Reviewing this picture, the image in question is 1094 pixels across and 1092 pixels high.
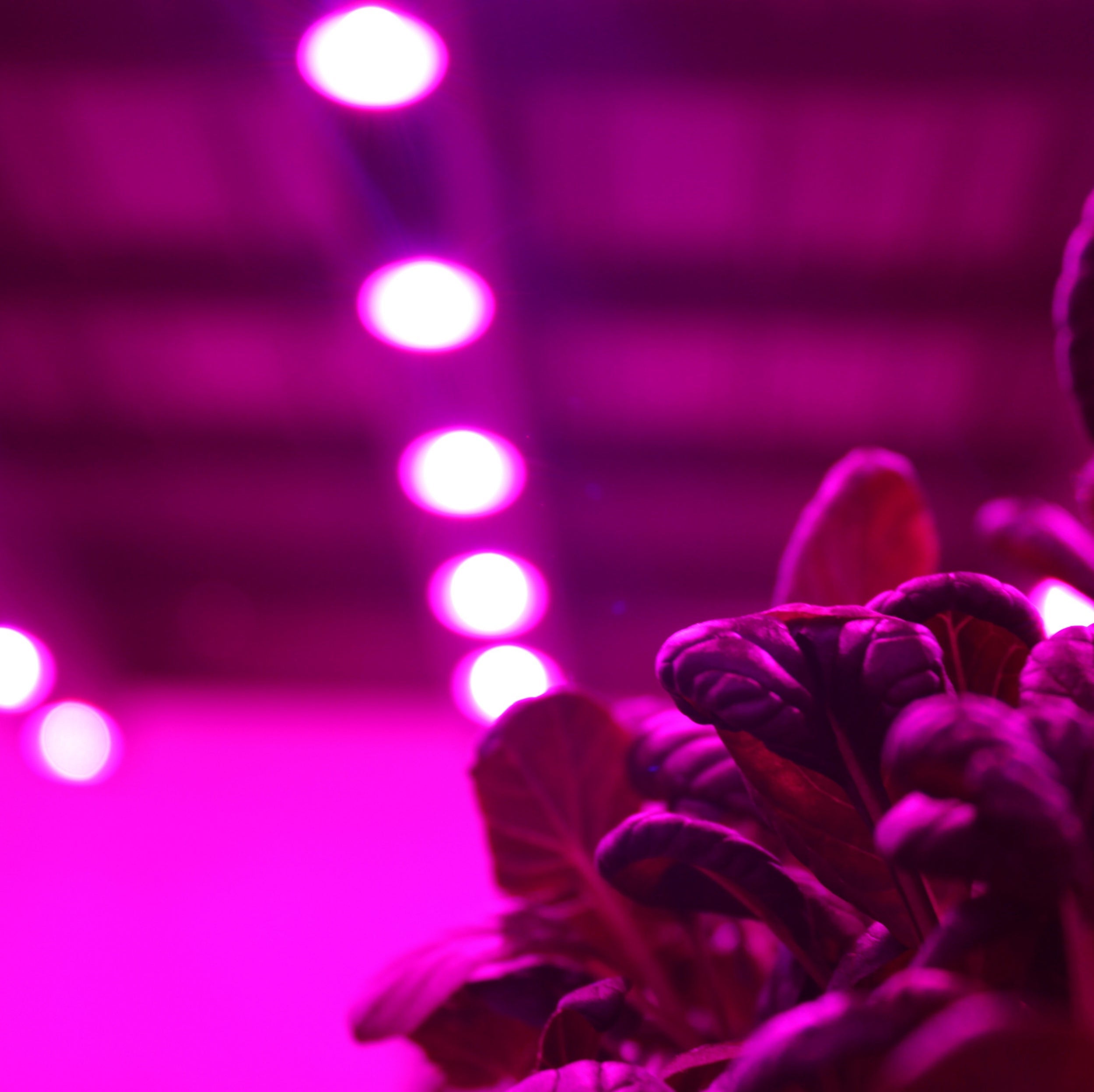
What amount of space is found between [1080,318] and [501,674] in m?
3.93

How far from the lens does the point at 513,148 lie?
102 inches

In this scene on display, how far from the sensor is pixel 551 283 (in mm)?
2969

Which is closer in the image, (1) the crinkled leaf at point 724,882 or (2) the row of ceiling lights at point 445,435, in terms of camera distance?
(1) the crinkled leaf at point 724,882

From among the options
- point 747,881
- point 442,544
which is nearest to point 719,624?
point 747,881

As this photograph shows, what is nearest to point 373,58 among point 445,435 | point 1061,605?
point 445,435

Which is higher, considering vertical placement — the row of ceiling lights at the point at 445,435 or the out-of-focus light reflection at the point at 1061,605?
the row of ceiling lights at the point at 445,435

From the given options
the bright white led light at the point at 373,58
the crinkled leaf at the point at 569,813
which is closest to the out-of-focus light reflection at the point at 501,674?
the bright white led light at the point at 373,58

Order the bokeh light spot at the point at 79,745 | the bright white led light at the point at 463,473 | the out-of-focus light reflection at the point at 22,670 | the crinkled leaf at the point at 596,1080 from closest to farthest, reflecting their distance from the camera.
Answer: the crinkled leaf at the point at 596,1080
the bright white led light at the point at 463,473
the out-of-focus light reflection at the point at 22,670
the bokeh light spot at the point at 79,745

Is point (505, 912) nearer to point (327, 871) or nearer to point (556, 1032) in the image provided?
point (556, 1032)

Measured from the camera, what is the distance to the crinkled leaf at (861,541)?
2.02ft

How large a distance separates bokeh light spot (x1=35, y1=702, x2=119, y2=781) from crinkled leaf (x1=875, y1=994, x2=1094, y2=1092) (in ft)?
16.4

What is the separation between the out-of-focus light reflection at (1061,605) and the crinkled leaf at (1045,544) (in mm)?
19

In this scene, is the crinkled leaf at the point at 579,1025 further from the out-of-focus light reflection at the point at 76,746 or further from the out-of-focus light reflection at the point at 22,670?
the out-of-focus light reflection at the point at 76,746

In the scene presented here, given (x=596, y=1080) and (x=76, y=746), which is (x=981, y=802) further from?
(x=76, y=746)
